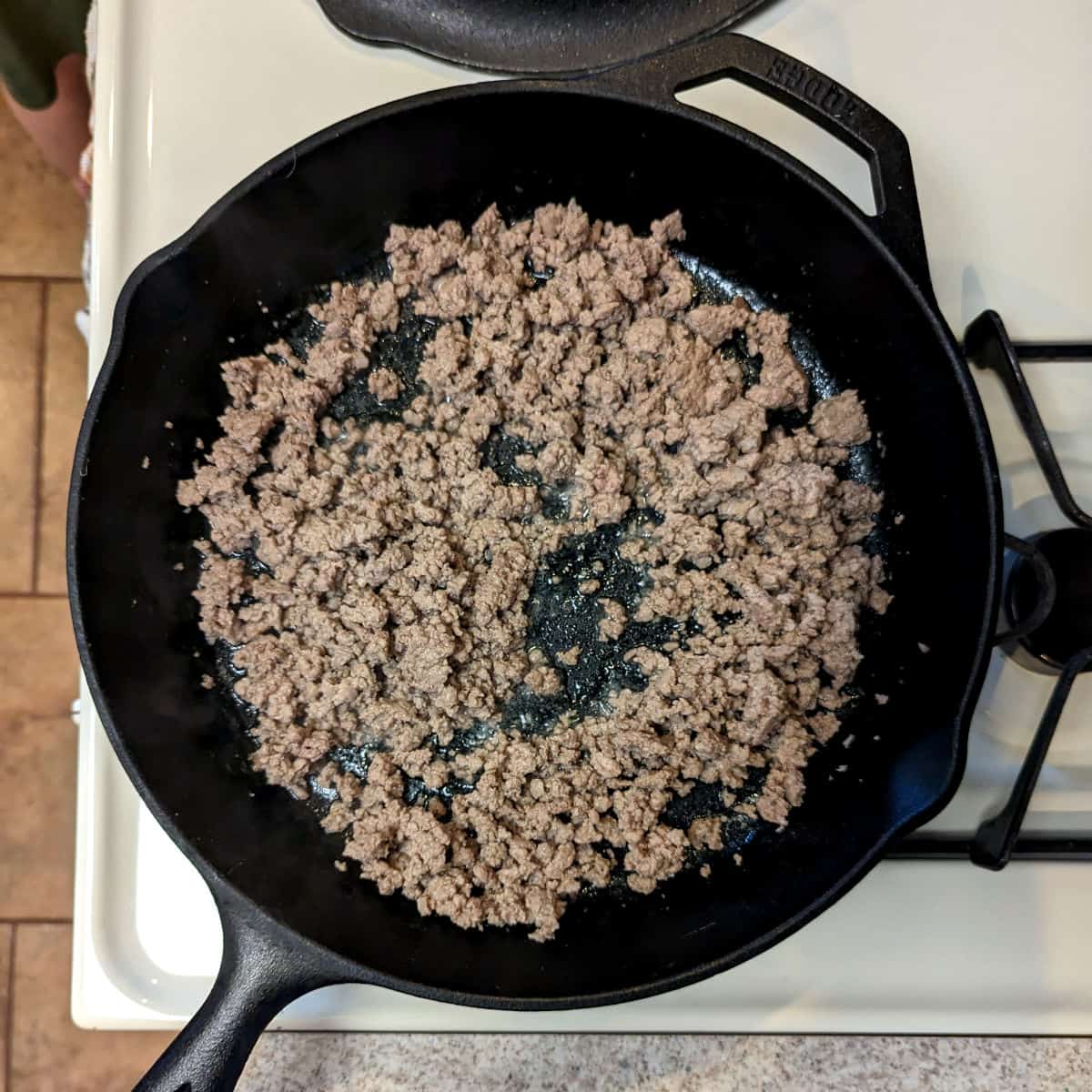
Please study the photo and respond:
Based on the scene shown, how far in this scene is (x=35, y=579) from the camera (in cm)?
124

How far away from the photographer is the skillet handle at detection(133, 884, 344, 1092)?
1.90 feet

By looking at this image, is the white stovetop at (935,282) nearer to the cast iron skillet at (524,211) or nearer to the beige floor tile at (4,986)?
the cast iron skillet at (524,211)

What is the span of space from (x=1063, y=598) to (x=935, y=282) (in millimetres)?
289

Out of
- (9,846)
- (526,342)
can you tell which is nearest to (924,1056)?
(526,342)

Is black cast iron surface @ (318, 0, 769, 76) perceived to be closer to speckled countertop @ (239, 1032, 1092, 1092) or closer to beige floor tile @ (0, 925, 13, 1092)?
speckled countertop @ (239, 1032, 1092, 1092)

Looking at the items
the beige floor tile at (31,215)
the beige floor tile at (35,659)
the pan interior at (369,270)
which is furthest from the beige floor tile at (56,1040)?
the beige floor tile at (31,215)

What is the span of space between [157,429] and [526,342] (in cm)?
33

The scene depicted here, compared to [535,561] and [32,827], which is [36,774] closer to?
[32,827]

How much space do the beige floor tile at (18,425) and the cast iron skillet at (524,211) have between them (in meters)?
0.61

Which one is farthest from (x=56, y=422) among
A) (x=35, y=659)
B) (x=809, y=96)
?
(x=809, y=96)

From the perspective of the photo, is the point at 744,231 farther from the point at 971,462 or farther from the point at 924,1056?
the point at 924,1056

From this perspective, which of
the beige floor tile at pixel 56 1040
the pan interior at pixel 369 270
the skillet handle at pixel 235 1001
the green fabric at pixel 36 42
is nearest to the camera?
the skillet handle at pixel 235 1001

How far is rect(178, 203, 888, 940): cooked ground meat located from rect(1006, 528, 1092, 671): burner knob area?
13 cm

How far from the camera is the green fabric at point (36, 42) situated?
2.96 feet
